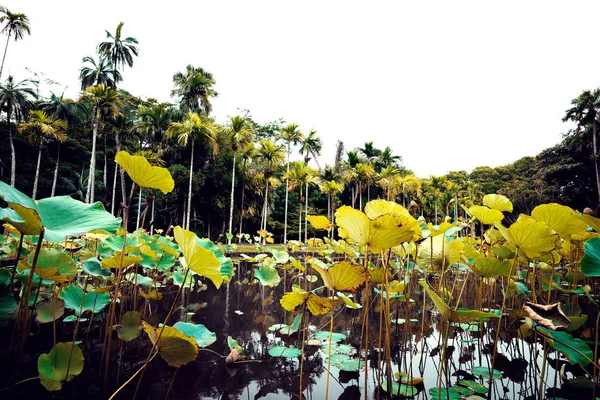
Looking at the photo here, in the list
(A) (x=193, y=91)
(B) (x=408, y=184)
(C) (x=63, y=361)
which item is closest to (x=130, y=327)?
(C) (x=63, y=361)

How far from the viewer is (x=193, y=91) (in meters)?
16.7

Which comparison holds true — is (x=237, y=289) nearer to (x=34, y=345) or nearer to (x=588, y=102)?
(x=34, y=345)

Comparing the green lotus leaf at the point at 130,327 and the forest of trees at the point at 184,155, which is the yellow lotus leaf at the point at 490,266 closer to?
the green lotus leaf at the point at 130,327

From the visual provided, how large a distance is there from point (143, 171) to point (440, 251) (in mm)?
1521

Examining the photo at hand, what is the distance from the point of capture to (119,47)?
756 inches

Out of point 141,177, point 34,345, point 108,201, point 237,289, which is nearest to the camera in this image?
point 141,177

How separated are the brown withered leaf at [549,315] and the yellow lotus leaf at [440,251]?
63 cm

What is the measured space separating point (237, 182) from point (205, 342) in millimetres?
16517

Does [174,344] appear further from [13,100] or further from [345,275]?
[13,100]

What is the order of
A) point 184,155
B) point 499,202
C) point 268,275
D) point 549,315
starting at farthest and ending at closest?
point 184,155 < point 268,275 < point 499,202 < point 549,315

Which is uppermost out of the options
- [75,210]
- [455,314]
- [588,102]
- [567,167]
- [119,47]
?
[119,47]

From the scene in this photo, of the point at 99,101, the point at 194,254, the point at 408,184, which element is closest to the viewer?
the point at 194,254

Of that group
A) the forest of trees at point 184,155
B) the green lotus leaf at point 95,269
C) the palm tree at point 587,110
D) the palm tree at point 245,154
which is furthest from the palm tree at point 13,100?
the palm tree at point 587,110

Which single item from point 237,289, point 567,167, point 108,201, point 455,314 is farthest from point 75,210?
point 567,167
